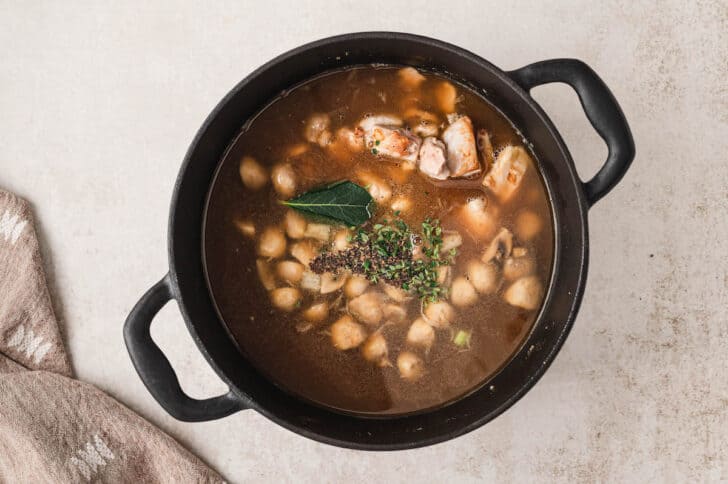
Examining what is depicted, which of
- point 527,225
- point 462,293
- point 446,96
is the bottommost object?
point 462,293

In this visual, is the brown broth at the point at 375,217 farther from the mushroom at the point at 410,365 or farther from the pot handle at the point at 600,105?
the pot handle at the point at 600,105

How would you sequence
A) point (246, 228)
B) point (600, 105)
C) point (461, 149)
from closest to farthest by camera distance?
point (600, 105), point (461, 149), point (246, 228)

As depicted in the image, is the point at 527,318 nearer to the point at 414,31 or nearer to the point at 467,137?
the point at 467,137

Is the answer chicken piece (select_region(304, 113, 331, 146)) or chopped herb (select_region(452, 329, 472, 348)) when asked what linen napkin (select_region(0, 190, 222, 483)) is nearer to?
chopped herb (select_region(452, 329, 472, 348))

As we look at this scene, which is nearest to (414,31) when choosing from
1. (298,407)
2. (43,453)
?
(298,407)

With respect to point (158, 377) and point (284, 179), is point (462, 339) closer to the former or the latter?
point (284, 179)

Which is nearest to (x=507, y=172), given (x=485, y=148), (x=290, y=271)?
(x=485, y=148)
